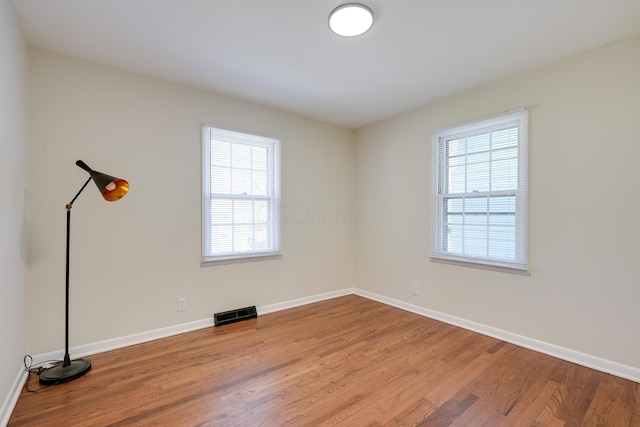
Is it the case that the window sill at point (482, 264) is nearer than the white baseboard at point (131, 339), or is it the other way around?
the white baseboard at point (131, 339)

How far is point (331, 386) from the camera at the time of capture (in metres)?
2.09

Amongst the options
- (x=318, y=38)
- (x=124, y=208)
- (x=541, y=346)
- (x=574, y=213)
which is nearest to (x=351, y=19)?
(x=318, y=38)

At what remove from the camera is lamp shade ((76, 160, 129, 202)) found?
2.11m

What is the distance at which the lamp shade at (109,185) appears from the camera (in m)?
2.11

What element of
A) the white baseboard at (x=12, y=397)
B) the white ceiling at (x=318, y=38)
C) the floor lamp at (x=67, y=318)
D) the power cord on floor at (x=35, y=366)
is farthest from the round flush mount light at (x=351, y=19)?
the power cord on floor at (x=35, y=366)

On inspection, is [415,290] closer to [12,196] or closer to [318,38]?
[318,38]

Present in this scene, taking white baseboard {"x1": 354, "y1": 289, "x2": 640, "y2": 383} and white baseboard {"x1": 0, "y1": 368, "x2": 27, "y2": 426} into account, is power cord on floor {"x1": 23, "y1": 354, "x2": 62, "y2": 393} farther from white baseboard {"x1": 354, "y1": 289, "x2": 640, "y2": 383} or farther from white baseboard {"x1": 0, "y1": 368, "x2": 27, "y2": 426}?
white baseboard {"x1": 354, "y1": 289, "x2": 640, "y2": 383}

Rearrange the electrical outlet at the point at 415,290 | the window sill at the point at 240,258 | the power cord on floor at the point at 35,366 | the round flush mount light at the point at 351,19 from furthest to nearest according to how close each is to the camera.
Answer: the electrical outlet at the point at 415,290
the window sill at the point at 240,258
the power cord on floor at the point at 35,366
the round flush mount light at the point at 351,19

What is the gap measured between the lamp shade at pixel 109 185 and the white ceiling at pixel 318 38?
108 centimetres

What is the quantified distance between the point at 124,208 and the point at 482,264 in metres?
3.61

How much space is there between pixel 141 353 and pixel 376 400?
2.06 meters

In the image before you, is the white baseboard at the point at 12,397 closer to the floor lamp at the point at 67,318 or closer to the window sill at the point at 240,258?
the floor lamp at the point at 67,318

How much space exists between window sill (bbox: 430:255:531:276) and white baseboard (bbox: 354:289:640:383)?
23.6 inches

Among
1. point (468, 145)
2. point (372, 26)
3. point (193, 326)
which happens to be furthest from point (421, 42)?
point (193, 326)
